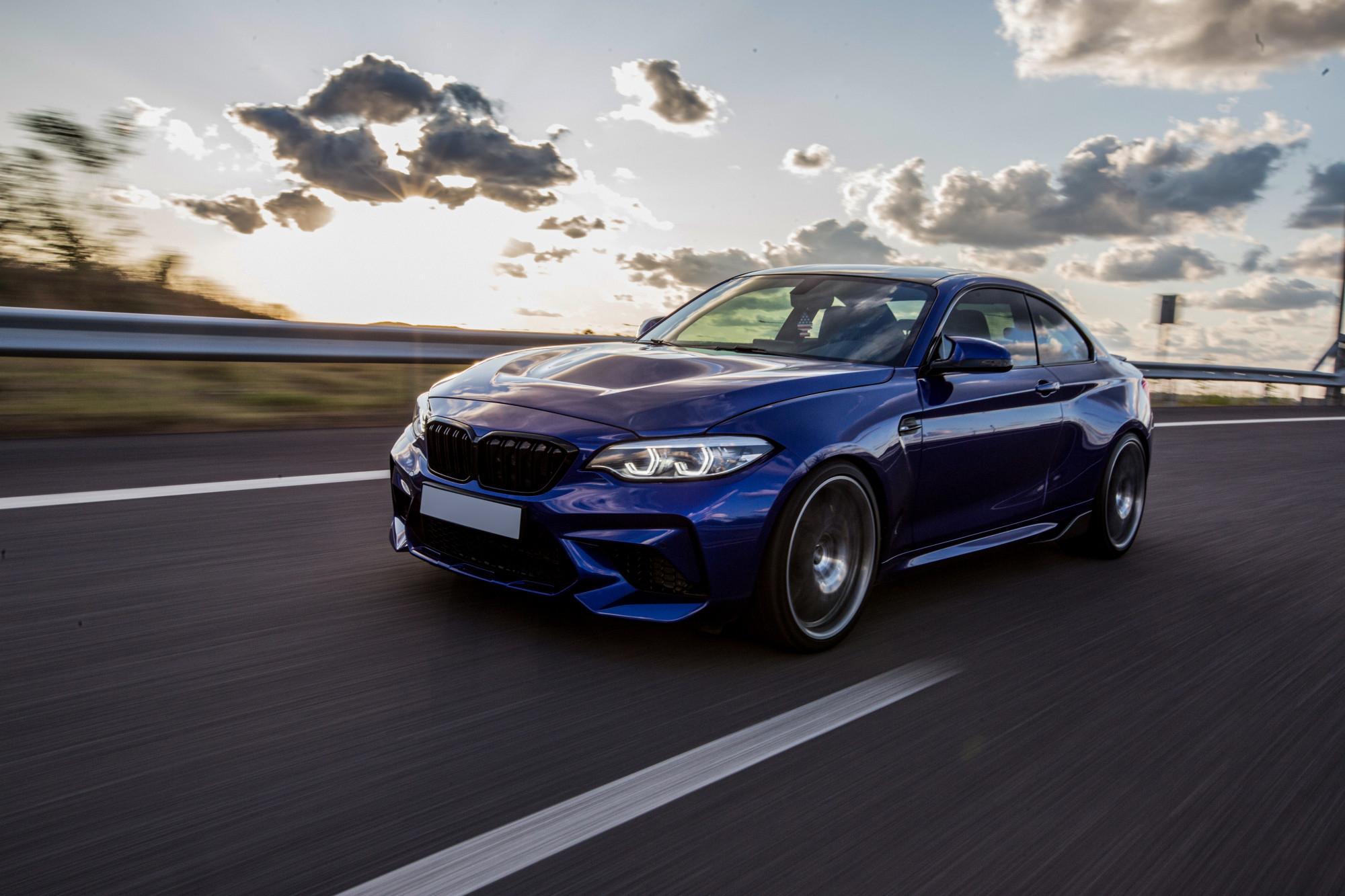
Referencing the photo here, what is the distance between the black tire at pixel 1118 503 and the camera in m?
5.55

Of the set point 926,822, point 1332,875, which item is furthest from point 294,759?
point 1332,875

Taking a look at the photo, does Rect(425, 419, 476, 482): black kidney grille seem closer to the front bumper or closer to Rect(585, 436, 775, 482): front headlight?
the front bumper

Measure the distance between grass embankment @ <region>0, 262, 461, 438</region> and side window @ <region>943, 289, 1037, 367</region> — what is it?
203 inches

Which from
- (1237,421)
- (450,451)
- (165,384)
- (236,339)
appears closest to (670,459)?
(450,451)

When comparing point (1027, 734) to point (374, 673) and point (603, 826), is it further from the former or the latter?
point (374, 673)

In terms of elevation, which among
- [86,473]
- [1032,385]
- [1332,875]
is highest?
[1032,385]

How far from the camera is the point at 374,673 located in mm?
3260

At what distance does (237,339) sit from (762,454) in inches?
231

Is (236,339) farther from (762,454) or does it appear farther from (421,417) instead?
(762,454)

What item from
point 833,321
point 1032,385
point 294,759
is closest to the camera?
point 294,759

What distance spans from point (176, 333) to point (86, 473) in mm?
2189

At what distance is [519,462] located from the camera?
11.6ft

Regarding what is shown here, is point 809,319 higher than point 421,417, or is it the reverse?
point 809,319

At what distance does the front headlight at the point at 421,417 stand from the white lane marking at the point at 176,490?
6.38 feet
